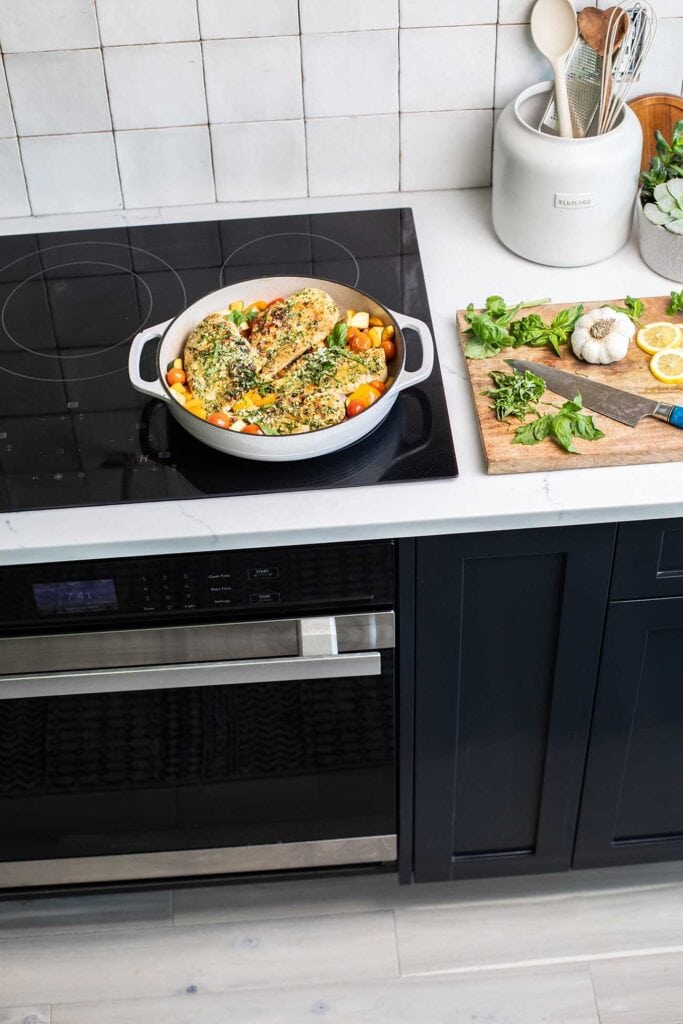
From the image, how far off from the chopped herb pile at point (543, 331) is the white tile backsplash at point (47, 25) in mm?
826

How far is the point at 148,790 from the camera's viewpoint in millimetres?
1704

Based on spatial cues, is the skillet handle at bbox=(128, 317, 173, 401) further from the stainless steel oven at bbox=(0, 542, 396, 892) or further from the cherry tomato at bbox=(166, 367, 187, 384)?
the stainless steel oven at bbox=(0, 542, 396, 892)

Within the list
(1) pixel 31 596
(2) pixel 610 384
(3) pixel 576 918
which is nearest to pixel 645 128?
(2) pixel 610 384

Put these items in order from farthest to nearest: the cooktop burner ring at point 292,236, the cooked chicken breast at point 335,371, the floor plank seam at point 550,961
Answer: the floor plank seam at point 550,961 < the cooktop burner ring at point 292,236 < the cooked chicken breast at point 335,371

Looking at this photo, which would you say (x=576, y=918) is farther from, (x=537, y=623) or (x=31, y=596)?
(x=31, y=596)

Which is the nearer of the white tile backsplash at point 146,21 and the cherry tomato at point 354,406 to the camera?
the cherry tomato at point 354,406

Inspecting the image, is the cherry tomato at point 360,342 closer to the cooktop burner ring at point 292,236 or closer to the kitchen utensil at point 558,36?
the cooktop burner ring at point 292,236

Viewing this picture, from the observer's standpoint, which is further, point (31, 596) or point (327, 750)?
point (327, 750)

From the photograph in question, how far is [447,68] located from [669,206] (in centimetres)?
45

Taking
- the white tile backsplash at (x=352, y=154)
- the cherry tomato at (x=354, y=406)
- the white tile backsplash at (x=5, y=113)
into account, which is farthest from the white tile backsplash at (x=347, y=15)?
the cherry tomato at (x=354, y=406)

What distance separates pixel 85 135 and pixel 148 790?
1.08 metres

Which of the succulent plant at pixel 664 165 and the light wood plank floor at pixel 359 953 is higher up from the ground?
the succulent plant at pixel 664 165

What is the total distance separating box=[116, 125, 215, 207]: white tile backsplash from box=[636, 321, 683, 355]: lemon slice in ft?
2.65

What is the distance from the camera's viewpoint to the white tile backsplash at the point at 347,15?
171 centimetres
